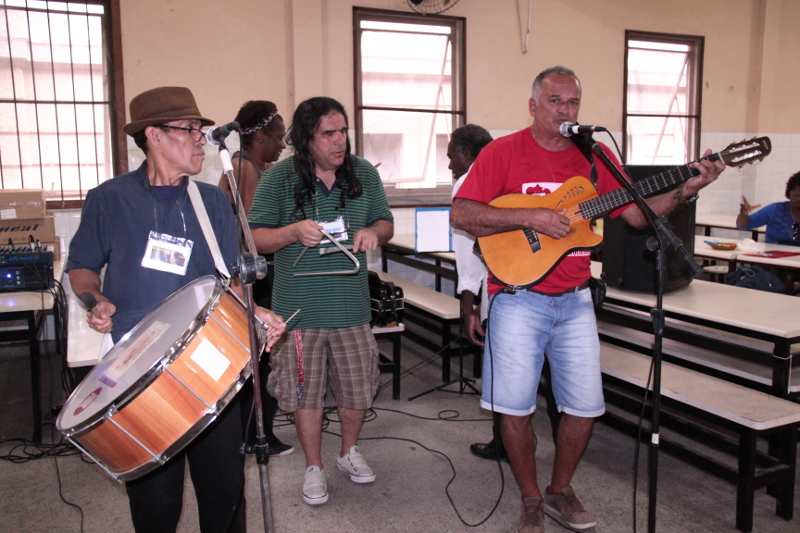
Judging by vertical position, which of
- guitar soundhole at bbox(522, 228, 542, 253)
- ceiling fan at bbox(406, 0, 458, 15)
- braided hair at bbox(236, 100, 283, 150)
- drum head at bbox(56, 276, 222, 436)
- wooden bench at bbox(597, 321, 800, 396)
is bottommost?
wooden bench at bbox(597, 321, 800, 396)

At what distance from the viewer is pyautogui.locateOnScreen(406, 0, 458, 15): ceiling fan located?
6332 millimetres

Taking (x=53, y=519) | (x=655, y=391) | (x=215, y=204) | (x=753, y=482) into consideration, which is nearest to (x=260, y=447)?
(x=215, y=204)

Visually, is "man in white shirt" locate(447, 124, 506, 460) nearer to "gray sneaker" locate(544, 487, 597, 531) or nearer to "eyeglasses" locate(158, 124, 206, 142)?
"gray sneaker" locate(544, 487, 597, 531)

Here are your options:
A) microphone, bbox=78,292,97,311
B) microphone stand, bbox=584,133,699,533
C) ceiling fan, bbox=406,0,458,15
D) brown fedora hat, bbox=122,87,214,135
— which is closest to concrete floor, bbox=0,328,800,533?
microphone stand, bbox=584,133,699,533

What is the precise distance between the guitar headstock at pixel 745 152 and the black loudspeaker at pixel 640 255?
1035 millimetres

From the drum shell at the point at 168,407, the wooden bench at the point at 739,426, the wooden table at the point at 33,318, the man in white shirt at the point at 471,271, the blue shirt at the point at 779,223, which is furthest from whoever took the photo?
the blue shirt at the point at 779,223

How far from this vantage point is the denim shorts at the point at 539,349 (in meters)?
2.27

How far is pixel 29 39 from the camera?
5316 millimetres

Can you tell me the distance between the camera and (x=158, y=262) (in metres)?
1.76

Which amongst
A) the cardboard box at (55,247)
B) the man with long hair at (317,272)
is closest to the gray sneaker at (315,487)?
the man with long hair at (317,272)

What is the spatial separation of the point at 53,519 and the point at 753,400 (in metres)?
3.00

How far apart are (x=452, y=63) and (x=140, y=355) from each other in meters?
5.90

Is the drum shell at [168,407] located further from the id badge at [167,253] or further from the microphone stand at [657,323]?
the microphone stand at [657,323]

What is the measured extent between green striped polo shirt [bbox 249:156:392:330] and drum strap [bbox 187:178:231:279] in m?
0.66
